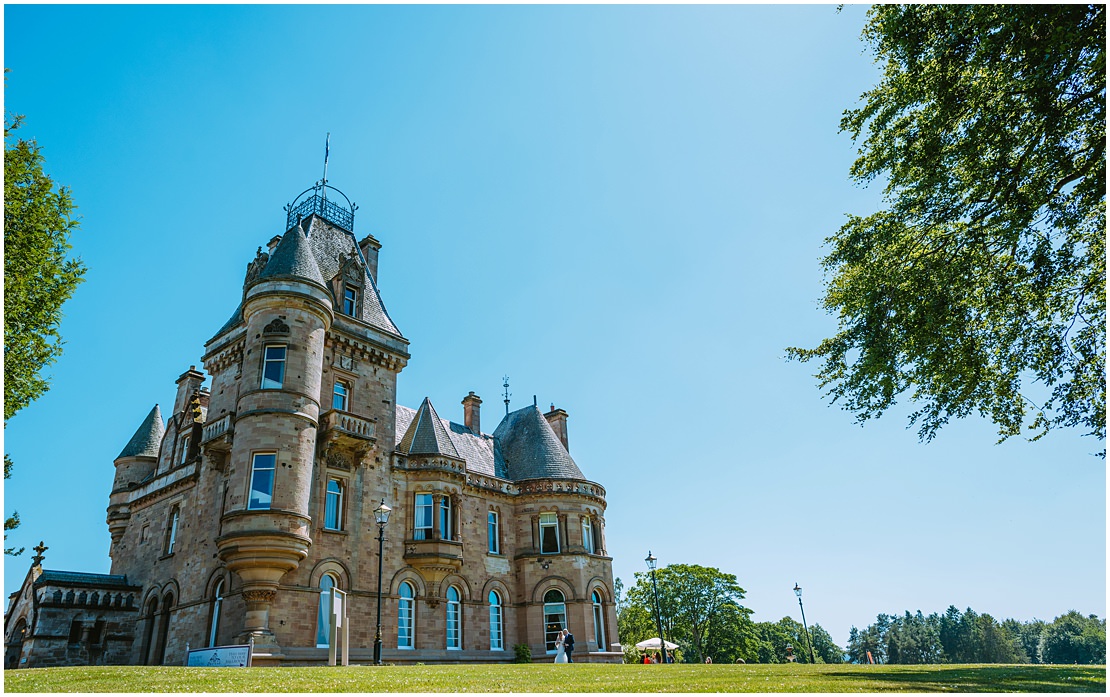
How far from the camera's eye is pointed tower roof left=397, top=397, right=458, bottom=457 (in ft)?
107

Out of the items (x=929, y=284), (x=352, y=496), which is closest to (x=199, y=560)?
(x=352, y=496)

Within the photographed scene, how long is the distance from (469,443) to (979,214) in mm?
→ 28203

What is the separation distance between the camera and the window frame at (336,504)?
28.1 meters

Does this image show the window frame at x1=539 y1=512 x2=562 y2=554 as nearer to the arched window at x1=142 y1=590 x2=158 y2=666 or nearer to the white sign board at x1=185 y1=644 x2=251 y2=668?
the white sign board at x1=185 y1=644 x2=251 y2=668

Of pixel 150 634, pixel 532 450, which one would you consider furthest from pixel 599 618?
pixel 150 634

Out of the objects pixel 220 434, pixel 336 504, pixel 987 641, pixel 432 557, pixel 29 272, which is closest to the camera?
pixel 29 272

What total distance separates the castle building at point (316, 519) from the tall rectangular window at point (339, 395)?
13 centimetres

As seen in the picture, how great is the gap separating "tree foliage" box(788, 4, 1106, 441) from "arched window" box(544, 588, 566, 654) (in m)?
21.9

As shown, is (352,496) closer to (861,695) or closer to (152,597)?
(152,597)

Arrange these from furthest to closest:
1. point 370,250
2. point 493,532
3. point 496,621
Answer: point 370,250, point 493,532, point 496,621

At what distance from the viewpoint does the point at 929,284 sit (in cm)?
1452

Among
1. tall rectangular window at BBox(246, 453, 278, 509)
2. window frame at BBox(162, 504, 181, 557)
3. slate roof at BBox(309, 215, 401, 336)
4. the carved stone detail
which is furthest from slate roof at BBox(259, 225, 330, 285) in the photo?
window frame at BBox(162, 504, 181, 557)

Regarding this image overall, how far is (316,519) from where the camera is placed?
89.8 ft

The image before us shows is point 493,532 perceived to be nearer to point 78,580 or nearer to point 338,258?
point 338,258
